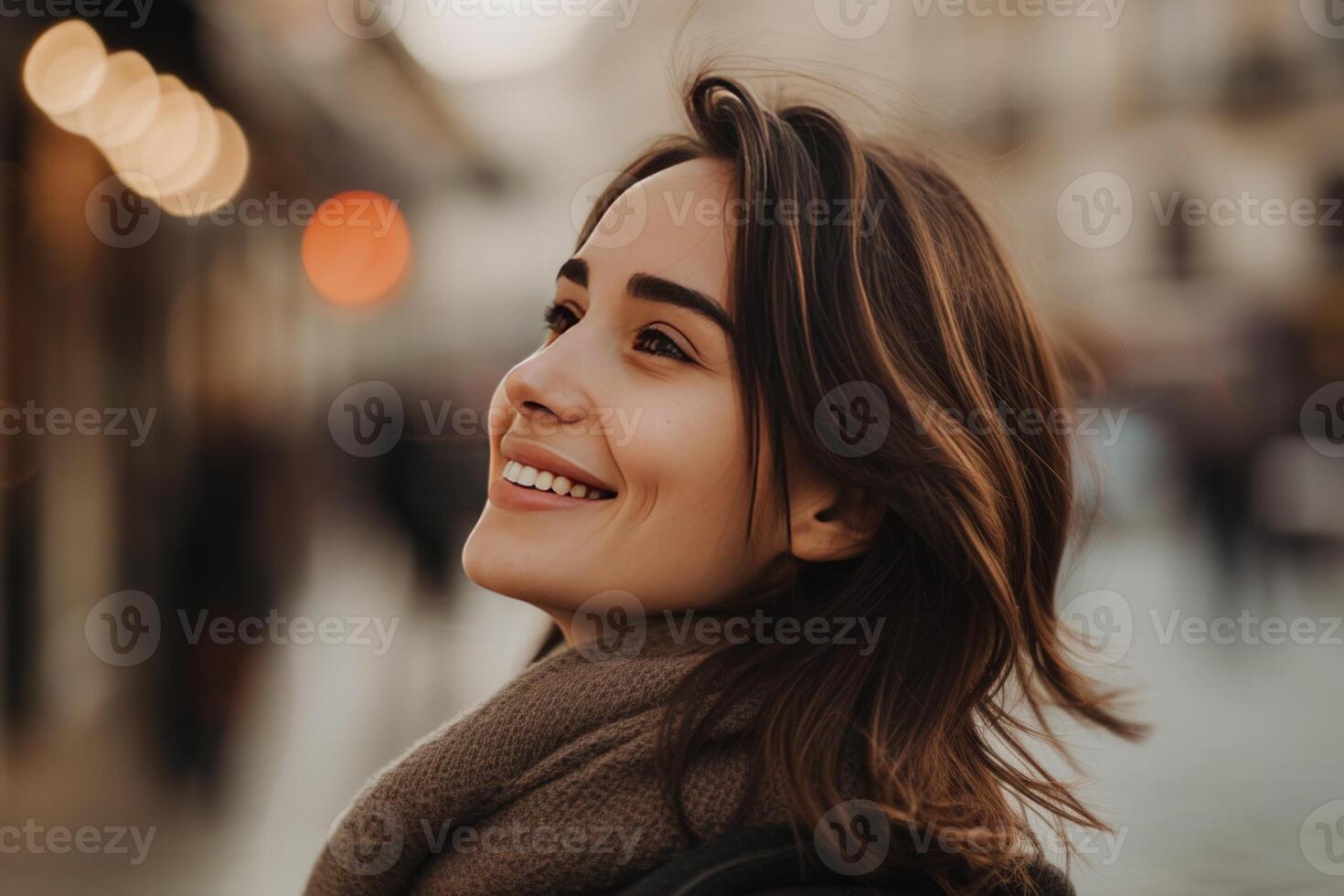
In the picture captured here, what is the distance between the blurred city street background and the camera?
4.34 metres

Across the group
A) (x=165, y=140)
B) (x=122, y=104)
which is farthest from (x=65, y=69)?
(x=165, y=140)

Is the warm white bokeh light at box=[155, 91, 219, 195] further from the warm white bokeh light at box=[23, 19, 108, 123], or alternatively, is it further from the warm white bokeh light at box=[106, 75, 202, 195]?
the warm white bokeh light at box=[23, 19, 108, 123]

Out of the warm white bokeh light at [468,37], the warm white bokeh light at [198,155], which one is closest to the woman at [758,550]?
the warm white bokeh light at [468,37]

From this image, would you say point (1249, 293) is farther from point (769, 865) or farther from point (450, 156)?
point (769, 865)

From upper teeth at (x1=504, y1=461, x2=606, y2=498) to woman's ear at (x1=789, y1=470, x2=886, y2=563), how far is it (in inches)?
10.6

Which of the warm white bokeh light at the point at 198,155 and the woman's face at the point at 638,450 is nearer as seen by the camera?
the woman's face at the point at 638,450

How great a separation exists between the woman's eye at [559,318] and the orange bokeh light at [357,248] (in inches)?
337

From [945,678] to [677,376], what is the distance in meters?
0.52

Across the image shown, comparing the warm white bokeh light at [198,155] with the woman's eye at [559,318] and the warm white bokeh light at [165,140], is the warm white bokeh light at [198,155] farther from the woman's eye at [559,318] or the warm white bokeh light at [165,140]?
the woman's eye at [559,318]

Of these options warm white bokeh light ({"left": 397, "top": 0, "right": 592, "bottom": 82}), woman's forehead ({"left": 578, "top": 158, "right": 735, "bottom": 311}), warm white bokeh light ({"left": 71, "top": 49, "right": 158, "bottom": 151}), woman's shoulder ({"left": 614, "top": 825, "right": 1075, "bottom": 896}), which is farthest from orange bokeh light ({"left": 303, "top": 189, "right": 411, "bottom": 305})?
woman's shoulder ({"left": 614, "top": 825, "right": 1075, "bottom": 896})

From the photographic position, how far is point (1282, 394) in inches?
716

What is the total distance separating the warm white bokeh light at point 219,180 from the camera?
7117 millimetres

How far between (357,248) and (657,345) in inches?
406

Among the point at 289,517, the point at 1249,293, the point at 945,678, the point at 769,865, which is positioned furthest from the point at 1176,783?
the point at 1249,293
